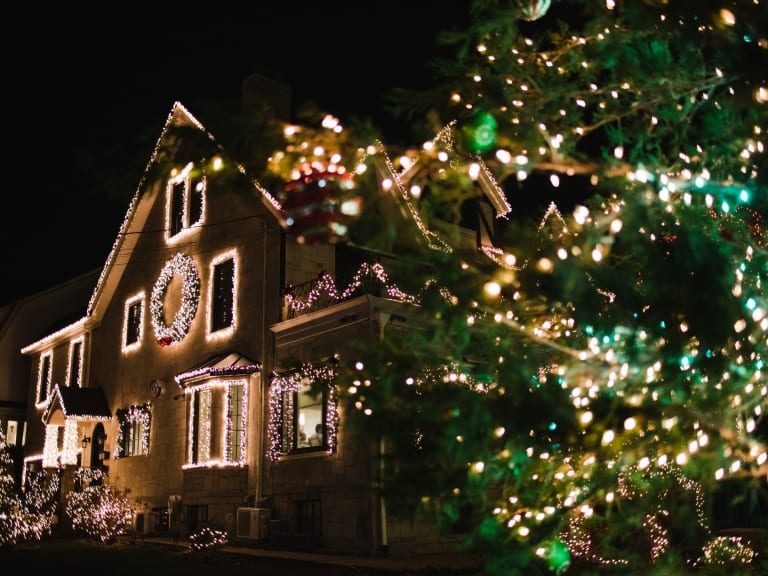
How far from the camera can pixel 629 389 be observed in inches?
171

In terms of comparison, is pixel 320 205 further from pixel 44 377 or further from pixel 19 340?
pixel 19 340

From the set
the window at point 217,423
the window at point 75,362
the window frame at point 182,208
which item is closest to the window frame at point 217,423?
the window at point 217,423

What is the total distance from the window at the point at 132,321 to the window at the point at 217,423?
16.5 feet

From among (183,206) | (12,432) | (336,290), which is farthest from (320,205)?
(12,432)

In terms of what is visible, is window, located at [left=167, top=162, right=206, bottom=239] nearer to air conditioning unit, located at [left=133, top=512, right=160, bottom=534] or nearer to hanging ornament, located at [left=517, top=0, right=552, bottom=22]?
air conditioning unit, located at [left=133, top=512, right=160, bottom=534]

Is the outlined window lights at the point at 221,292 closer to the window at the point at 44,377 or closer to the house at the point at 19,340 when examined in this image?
the window at the point at 44,377

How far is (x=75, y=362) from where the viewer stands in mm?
25688

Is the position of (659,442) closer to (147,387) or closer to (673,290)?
(673,290)

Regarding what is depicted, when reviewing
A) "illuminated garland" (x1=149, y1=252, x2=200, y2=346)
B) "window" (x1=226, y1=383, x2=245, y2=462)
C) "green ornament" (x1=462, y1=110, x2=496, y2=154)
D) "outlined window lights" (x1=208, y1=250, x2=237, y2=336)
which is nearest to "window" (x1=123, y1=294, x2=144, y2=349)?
"illuminated garland" (x1=149, y1=252, x2=200, y2=346)

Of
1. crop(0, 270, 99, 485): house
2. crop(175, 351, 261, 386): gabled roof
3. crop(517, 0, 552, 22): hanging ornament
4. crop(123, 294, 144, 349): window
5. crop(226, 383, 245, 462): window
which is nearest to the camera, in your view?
crop(517, 0, 552, 22): hanging ornament

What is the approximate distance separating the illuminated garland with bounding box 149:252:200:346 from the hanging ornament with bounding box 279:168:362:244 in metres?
14.7

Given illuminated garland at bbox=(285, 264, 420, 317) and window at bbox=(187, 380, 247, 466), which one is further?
window at bbox=(187, 380, 247, 466)

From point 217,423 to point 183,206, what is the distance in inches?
267

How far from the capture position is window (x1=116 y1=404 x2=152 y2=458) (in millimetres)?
20531
